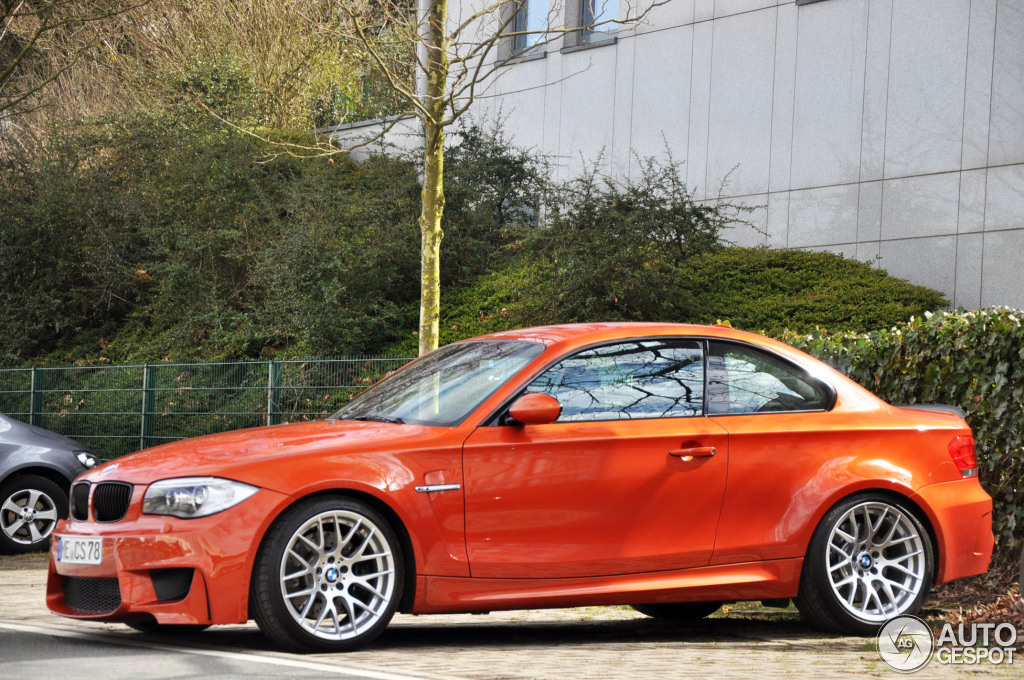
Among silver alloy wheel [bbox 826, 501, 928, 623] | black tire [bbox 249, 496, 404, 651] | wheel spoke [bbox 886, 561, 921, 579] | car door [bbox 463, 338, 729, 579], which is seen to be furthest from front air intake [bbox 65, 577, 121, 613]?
wheel spoke [bbox 886, 561, 921, 579]

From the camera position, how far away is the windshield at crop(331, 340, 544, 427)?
6.95 m

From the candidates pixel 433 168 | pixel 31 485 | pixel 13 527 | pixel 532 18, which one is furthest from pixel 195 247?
pixel 13 527

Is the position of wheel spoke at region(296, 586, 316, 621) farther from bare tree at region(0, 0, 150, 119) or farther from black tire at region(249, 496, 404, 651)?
bare tree at region(0, 0, 150, 119)

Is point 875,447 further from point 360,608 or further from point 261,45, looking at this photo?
point 261,45

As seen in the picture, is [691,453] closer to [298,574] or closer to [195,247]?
[298,574]

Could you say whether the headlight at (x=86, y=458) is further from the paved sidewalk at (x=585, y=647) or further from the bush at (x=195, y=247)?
the bush at (x=195, y=247)

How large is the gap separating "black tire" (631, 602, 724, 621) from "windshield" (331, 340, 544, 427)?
1.90m

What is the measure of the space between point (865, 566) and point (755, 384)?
1.17 metres

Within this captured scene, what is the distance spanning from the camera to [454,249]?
21562 millimetres

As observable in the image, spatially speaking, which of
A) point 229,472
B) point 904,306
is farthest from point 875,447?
point 904,306

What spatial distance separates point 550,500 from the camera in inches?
264

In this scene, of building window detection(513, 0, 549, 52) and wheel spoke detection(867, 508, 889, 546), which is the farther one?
building window detection(513, 0, 549, 52)

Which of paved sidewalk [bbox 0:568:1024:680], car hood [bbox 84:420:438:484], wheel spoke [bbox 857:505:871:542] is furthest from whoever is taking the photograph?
wheel spoke [bbox 857:505:871:542]

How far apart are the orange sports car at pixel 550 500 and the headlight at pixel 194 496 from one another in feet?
0.03
